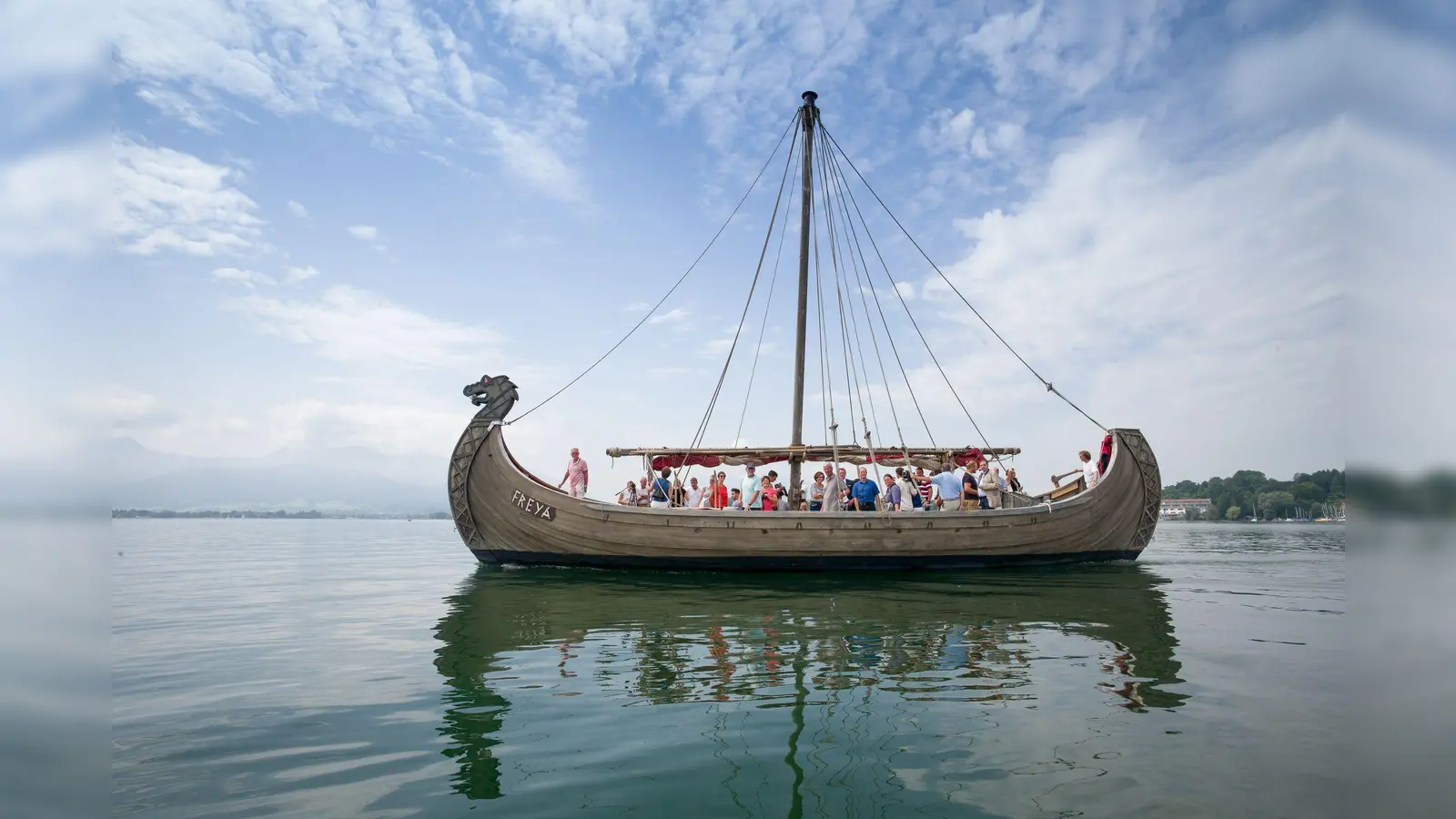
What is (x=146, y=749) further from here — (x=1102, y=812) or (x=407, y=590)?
(x=407, y=590)

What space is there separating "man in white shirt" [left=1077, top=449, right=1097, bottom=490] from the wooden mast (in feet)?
24.1

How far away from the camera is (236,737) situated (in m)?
4.99

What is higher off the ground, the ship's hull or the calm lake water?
the ship's hull

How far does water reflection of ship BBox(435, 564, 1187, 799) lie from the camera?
586 cm

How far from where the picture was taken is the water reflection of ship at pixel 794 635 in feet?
19.2

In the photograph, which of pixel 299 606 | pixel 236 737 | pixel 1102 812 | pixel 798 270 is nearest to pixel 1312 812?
pixel 1102 812

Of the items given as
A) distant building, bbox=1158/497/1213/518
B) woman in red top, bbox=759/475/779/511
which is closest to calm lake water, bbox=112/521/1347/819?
woman in red top, bbox=759/475/779/511

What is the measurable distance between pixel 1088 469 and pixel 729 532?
9.83 m

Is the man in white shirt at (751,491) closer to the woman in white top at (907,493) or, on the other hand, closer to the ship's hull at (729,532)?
the ship's hull at (729,532)

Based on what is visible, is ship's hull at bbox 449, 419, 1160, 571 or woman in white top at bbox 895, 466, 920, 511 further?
woman in white top at bbox 895, 466, 920, 511

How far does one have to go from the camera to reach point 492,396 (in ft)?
56.6

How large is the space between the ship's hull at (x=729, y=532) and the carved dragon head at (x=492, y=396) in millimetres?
343
